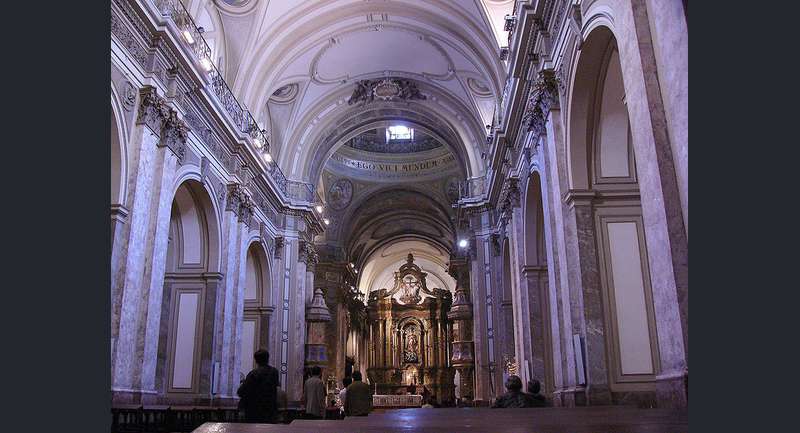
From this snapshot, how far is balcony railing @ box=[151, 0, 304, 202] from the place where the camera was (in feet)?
32.0

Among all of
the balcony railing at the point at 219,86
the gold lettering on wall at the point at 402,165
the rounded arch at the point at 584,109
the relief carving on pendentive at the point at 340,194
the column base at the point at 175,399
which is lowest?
the column base at the point at 175,399

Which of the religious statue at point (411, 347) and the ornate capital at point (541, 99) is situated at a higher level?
the ornate capital at point (541, 99)

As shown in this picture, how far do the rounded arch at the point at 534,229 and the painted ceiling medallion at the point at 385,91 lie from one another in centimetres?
732

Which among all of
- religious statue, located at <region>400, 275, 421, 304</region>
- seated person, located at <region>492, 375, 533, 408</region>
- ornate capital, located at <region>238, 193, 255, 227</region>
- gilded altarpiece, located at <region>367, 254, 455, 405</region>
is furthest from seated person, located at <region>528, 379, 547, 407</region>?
religious statue, located at <region>400, 275, 421, 304</region>

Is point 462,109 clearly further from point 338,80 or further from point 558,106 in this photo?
point 558,106

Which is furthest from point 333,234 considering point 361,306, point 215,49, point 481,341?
point 215,49

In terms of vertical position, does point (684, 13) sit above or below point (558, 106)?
below

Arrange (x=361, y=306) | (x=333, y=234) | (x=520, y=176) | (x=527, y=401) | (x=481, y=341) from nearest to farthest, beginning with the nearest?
(x=527, y=401)
(x=520, y=176)
(x=481, y=341)
(x=333, y=234)
(x=361, y=306)

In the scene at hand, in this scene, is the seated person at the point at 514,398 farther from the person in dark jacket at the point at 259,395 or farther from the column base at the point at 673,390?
the person in dark jacket at the point at 259,395

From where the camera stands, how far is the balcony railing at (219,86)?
9.76 m

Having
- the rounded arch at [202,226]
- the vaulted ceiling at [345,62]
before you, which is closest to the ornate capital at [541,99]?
→ the vaulted ceiling at [345,62]

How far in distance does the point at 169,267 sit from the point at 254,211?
274 cm

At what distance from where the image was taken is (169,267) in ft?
38.8

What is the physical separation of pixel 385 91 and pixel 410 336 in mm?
20500
